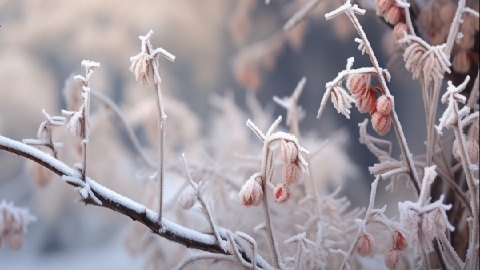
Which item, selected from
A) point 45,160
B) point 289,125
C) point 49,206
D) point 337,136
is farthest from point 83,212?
point 337,136

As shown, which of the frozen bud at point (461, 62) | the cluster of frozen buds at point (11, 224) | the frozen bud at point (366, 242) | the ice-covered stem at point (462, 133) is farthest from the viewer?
the frozen bud at point (461, 62)

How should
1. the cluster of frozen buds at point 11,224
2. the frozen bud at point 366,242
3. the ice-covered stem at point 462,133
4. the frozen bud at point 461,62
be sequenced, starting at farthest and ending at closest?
1. the frozen bud at point 461,62
2. the cluster of frozen buds at point 11,224
3. the frozen bud at point 366,242
4. the ice-covered stem at point 462,133

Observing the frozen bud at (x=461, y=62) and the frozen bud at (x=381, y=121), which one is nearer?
the frozen bud at (x=381, y=121)

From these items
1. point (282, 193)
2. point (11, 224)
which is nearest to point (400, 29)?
point (282, 193)

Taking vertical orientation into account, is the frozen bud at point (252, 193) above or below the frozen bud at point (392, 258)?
above

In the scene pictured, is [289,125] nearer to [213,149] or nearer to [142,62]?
[213,149]

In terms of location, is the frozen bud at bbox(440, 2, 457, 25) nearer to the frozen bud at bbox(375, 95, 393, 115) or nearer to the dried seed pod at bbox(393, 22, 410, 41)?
the dried seed pod at bbox(393, 22, 410, 41)

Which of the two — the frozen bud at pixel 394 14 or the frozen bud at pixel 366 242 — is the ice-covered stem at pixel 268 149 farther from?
the frozen bud at pixel 394 14

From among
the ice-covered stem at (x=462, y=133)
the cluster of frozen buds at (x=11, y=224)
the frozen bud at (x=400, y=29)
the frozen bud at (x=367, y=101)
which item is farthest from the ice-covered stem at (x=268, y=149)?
the cluster of frozen buds at (x=11, y=224)
